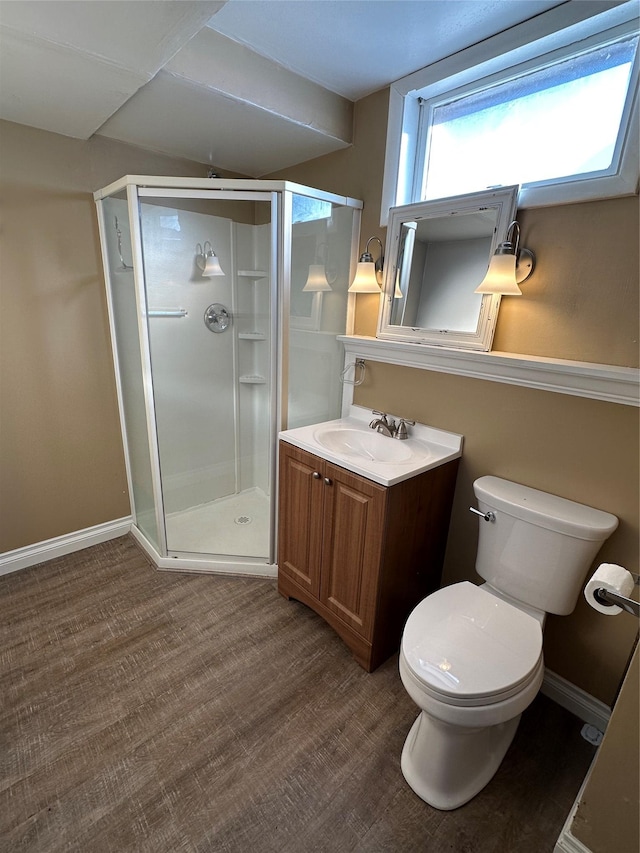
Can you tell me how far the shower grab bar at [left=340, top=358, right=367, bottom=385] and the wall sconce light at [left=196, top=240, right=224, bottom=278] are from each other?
986 millimetres

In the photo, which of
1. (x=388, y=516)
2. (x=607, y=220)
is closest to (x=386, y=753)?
(x=388, y=516)

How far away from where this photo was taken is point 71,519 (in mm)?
2277

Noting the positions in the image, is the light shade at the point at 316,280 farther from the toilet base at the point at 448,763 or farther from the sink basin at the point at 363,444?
A: the toilet base at the point at 448,763

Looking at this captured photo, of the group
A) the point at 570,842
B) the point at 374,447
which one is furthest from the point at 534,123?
the point at 570,842

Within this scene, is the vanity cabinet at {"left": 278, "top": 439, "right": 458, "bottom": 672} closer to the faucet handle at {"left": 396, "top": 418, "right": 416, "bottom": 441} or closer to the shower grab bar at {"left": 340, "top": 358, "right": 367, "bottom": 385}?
the faucet handle at {"left": 396, "top": 418, "right": 416, "bottom": 441}

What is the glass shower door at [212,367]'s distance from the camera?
2072 mm

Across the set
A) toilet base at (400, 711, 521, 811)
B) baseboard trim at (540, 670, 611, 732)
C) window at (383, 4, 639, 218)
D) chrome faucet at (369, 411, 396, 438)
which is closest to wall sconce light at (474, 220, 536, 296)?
window at (383, 4, 639, 218)

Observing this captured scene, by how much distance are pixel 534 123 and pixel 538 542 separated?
59.8 inches

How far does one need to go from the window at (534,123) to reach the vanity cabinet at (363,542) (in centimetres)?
113

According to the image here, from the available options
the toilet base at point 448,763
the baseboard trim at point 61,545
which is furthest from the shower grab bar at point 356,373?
the baseboard trim at point 61,545

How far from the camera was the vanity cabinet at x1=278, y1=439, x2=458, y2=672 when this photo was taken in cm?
150

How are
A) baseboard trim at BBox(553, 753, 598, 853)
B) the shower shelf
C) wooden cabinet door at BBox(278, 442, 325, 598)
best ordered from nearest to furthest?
baseboard trim at BBox(553, 753, 598, 853)
wooden cabinet door at BBox(278, 442, 325, 598)
the shower shelf

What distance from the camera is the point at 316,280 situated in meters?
2.05

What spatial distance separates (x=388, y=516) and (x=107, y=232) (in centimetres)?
194
